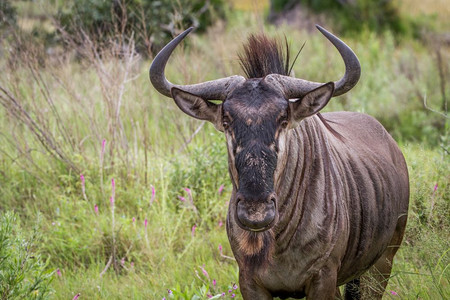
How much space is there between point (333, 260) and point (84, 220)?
106 inches

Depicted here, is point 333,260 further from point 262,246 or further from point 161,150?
point 161,150

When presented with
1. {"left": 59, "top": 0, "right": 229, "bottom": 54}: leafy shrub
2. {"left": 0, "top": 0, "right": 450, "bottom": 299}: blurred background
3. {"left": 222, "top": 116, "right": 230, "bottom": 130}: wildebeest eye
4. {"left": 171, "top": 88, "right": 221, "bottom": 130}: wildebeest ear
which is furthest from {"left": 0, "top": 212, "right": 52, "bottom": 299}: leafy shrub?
{"left": 59, "top": 0, "right": 229, "bottom": 54}: leafy shrub

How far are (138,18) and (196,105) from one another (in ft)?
13.7

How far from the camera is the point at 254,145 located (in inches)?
121

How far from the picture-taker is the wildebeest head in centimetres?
298

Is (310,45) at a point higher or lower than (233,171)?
lower

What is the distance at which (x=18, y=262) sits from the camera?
3488 mm

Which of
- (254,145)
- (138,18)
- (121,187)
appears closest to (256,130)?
(254,145)

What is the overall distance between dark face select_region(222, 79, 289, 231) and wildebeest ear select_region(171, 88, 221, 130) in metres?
0.17

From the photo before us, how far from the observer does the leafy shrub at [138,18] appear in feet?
21.6

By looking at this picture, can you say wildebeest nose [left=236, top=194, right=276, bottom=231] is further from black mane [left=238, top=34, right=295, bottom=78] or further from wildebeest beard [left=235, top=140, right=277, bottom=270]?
black mane [left=238, top=34, right=295, bottom=78]

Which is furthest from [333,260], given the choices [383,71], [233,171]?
[383,71]

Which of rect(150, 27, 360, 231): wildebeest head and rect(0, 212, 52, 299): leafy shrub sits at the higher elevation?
rect(150, 27, 360, 231): wildebeest head

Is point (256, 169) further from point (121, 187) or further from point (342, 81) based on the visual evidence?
point (121, 187)
